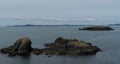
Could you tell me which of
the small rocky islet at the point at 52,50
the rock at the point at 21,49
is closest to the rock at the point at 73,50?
the small rocky islet at the point at 52,50

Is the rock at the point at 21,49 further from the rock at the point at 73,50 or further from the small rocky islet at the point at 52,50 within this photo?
the rock at the point at 73,50

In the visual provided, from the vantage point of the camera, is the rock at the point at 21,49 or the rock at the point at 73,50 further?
the rock at the point at 21,49

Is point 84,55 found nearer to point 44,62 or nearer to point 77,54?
point 77,54

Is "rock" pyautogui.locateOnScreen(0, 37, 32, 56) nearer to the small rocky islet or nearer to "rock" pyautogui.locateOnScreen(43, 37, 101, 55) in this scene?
the small rocky islet

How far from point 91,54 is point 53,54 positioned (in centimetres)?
872

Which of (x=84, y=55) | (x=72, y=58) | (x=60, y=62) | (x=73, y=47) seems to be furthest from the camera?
(x=73, y=47)

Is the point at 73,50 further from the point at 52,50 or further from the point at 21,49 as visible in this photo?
the point at 21,49

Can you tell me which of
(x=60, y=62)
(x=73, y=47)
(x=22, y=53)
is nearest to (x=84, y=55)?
(x=73, y=47)

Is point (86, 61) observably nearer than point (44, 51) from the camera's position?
Yes

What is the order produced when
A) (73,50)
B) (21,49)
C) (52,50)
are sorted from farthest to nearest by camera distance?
(52,50), (73,50), (21,49)

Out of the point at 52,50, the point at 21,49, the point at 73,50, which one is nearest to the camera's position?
the point at 21,49

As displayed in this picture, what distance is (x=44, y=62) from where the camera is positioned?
181 feet

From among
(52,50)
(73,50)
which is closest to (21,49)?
(52,50)

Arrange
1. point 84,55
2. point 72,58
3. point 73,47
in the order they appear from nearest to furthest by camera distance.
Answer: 1. point 72,58
2. point 84,55
3. point 73,47
